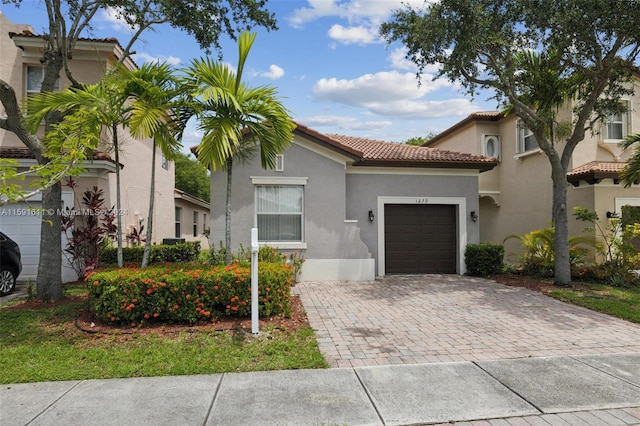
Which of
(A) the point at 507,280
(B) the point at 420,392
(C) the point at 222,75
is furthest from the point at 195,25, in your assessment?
(A) the point at 507,280

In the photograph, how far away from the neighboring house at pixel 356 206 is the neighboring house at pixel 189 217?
8833 millimetres

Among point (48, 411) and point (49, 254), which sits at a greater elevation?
point (49, 254)

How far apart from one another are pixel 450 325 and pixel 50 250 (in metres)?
8.10

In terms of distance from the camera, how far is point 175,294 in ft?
20.2

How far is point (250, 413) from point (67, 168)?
4.32m

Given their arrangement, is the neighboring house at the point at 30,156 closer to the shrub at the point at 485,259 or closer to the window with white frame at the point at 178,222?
the window with white frame at the point at 178,222

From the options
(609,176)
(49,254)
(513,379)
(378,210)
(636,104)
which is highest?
(636,104)

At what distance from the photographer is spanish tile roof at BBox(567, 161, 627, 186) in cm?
1255

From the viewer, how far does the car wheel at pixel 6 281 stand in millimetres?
8969

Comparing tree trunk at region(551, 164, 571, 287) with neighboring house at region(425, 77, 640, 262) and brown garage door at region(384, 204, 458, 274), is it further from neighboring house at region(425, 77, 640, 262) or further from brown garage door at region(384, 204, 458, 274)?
brown garage door at region(384, 204, 458, 274)

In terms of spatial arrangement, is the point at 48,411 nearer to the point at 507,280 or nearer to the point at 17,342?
the point at 17,342

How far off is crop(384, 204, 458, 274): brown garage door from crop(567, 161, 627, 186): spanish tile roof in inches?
187

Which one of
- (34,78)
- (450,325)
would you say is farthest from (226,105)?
(34,78)

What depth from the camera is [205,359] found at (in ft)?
16.4
